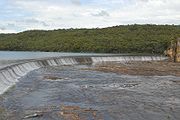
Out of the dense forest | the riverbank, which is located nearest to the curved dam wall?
the riverbank

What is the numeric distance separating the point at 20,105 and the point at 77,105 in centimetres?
271

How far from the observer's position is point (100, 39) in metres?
139

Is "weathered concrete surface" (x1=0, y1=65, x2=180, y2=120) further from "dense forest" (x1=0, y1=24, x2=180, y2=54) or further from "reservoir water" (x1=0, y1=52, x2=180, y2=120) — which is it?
"dense forest" (x1=0, y1=24, x2=180, y2=54)

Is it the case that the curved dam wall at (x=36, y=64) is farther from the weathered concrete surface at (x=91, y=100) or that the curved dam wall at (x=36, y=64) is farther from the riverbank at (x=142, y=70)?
the riverbank at (x=142, y=70)

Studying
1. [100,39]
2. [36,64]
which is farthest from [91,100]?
[100,39]

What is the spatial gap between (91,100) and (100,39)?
4690 inches

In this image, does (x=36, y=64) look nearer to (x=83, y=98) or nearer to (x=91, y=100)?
(x=83, y=98)

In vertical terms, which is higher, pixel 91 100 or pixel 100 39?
pixel 91 100

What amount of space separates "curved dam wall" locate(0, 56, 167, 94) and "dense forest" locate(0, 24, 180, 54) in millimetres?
45570

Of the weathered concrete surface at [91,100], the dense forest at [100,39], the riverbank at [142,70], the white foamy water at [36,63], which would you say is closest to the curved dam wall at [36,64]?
the white foamy water at [36,63]

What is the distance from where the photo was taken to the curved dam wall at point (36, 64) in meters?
27.0

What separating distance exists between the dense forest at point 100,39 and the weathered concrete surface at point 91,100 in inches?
3093

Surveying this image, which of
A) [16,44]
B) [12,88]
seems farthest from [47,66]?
[16,44]

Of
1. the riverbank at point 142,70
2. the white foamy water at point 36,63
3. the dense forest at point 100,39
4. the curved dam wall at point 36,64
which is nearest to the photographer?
the curved dam wall at point 36,64
